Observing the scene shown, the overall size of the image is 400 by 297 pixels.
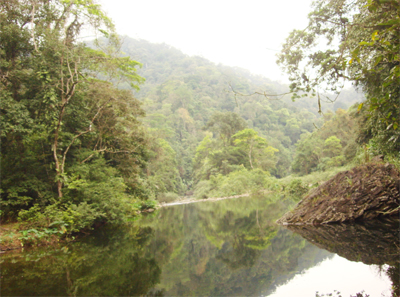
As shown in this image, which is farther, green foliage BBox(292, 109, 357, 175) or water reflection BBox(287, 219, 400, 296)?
green foliage BBox(292, 109, 357, 175)

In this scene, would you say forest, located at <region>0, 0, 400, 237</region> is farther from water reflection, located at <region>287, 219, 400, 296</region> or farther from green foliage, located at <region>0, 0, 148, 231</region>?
water reflection, located at <region>287, 219, 400, 296</region>

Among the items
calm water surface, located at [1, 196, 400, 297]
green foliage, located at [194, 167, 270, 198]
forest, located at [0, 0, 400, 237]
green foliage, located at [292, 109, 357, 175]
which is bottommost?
green foliage, located at [194, 167, 270, 198]

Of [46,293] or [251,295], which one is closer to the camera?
[251,295]

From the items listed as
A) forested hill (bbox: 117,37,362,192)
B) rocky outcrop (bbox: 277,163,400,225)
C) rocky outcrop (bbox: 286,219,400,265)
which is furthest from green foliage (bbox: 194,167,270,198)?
rocky outcrop (bbox: 286,219,400,265)

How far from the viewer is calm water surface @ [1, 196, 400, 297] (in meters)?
2.50

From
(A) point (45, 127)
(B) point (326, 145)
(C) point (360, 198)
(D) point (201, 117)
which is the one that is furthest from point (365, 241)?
(D) point (201, 117)

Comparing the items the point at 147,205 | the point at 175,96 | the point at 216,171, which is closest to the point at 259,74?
the point at 175,96

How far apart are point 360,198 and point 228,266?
330 cm

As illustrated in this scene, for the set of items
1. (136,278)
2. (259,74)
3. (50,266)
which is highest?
(259,74)

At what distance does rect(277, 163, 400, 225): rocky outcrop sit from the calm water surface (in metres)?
0.48

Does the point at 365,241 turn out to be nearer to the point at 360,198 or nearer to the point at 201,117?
the point at 360,198

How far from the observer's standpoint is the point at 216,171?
30844mm

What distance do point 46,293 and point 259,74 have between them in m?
128

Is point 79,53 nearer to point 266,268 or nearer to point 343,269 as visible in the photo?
point 266,268
